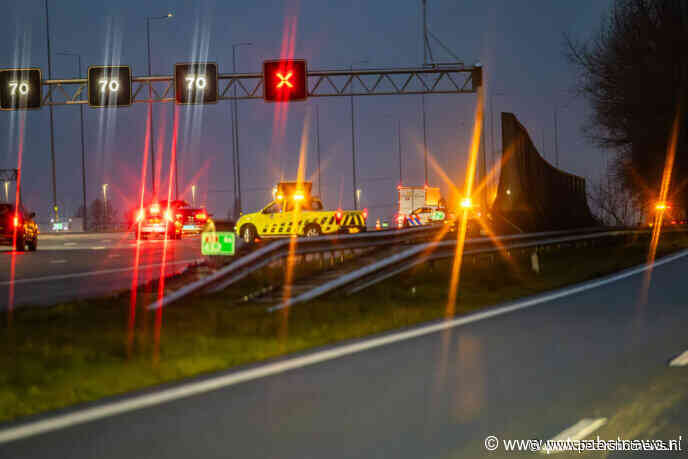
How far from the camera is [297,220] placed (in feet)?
134

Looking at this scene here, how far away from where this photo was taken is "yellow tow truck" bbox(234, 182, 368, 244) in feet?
133

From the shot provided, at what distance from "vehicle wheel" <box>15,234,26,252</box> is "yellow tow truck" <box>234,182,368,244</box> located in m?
8.51

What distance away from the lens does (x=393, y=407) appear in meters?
7.42

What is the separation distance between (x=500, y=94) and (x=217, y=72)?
1294 inches

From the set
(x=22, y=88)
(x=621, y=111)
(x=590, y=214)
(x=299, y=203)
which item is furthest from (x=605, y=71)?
(x=22, y=88)

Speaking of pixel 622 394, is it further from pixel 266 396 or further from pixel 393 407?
pixel 266 396

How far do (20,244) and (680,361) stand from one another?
31862 millimetres

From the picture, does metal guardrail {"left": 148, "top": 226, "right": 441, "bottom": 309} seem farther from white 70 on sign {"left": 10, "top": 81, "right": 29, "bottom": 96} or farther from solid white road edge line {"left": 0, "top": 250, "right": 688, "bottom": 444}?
white 70 on sign {"left": 10, "top": 81, "right": 29, "bottom": 96}

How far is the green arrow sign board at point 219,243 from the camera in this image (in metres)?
16.6

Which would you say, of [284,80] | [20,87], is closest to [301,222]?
[284,80]

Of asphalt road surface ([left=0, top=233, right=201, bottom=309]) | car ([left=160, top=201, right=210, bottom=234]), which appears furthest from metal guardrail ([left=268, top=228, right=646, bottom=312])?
car ([left=160, top=201, right=210, bottom=234])

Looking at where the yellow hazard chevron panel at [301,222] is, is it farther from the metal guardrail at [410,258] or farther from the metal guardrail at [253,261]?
the metal guardrail at [253,261]

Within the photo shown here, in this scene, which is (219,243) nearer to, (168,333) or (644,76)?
(168,333)

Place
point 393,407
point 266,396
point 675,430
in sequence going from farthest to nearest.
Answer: point 266,396 < point 393,407 < point 675,430
